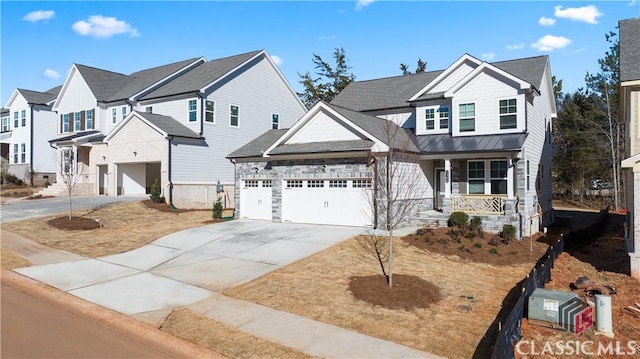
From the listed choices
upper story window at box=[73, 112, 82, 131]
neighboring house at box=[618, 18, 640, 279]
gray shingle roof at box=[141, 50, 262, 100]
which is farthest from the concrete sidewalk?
upper story window at box=[73, 112, 82, 131]

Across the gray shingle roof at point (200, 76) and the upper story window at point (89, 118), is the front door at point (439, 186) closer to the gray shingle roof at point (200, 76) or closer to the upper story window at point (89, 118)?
the gray shingle roof at point (200, 76)

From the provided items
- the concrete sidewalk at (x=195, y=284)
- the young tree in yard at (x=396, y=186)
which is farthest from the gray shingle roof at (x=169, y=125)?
the young tree in yard at (x=396, y=186)

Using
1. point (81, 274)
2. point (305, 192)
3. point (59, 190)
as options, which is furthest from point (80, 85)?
point (81, 274)

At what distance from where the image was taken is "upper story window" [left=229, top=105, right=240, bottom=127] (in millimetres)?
30641

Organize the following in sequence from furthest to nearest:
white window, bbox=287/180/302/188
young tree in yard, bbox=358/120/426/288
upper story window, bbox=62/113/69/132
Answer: upper story window, bbox=62/113/69/132, white window, bbox=287/180/302/188, young tree in yard, bbox=358/120/426/288

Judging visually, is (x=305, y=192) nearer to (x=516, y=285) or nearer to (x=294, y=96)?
(x=516, y=285)

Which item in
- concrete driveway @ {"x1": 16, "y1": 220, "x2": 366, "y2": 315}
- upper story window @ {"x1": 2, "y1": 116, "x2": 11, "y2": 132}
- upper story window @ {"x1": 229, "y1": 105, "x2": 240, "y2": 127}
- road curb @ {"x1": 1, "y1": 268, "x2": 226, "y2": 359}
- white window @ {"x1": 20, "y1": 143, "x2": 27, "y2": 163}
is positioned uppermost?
upper story window @ {"x1": 2, "y1": 116, "x2": 11, "y2": 132}

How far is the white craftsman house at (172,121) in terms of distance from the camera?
26.9 metres

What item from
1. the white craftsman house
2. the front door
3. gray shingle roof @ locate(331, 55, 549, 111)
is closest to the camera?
gray shingle roof @ locate(331, 55, 549, 111)

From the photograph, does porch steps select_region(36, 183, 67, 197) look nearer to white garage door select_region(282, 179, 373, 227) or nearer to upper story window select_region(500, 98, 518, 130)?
white garage door select_region(282, 179, 373, 227)

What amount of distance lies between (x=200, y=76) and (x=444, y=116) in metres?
18.9

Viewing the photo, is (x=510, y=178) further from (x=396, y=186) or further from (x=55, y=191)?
(x=55, y=191)

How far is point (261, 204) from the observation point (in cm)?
2194

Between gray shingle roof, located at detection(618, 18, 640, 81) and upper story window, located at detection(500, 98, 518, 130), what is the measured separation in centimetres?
463
